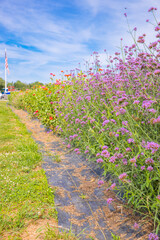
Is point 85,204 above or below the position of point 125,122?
below

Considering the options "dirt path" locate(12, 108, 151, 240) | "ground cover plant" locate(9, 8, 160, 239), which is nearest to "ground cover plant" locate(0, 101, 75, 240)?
"dirt path" locate(12, 108, 151, 240)

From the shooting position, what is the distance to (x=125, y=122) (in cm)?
205

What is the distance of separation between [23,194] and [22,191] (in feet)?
0.17

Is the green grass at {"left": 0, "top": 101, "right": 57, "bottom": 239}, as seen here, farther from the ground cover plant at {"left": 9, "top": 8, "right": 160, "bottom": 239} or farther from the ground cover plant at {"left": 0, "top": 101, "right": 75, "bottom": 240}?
the ground cover plant at {"left": 9, "top": 8, "right": 160, "bottom": 239}

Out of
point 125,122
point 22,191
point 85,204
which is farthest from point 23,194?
point 125,122

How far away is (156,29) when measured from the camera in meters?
2.47

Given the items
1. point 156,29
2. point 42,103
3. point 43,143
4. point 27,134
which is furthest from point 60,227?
point 42,103

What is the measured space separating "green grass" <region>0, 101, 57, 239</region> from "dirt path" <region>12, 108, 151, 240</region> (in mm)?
140

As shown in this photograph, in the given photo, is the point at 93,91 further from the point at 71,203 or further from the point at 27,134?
the point at 27,134

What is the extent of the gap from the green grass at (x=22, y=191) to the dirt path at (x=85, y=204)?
14 cm

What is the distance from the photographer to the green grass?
2.29 meters

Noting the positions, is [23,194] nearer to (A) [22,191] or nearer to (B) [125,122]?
(A) [22,191]

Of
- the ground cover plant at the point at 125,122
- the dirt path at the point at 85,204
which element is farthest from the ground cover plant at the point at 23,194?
the ground cover plant at the point at 125,122

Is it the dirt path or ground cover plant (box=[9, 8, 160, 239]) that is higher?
ground cover plant (box=[9, 8, 160, 239])
